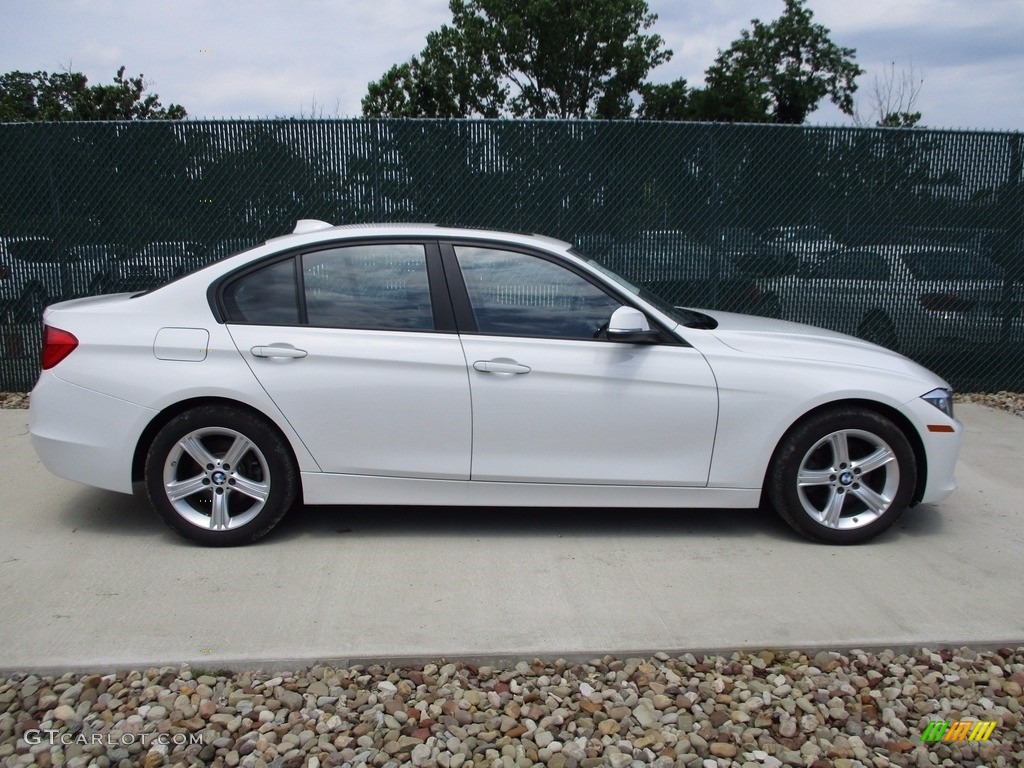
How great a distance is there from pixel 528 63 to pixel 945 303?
34.5 metres

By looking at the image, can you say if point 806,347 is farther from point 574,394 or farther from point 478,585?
point 478,585

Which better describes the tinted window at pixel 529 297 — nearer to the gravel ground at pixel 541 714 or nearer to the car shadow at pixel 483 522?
the car shadow at pixel 483 522

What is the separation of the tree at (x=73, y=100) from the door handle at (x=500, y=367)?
75.8 feet

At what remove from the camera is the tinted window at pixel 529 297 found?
4504 millimetres

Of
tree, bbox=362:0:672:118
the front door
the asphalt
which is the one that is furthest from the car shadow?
tree, bbox=362:0:672:118

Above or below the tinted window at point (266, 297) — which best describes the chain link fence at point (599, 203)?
above

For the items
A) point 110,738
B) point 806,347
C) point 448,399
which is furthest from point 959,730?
point 110,738

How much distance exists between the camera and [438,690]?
3.31 meters

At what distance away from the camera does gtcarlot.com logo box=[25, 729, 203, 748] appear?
2984 millimetres

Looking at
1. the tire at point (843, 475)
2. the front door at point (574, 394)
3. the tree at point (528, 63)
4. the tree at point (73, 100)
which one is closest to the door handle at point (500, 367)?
the front door at point (574, 394)

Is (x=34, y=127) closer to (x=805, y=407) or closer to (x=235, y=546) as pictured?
(x=235, y=546)

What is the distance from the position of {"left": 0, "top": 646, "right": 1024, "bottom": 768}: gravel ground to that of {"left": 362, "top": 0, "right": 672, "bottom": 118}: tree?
1456 inches

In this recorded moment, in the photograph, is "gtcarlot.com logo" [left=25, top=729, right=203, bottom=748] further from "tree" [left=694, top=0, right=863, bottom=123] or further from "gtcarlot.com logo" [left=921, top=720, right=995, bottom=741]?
"tree" [left=694, top=0, right=863, bottom=123]

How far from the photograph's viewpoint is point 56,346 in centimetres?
444
